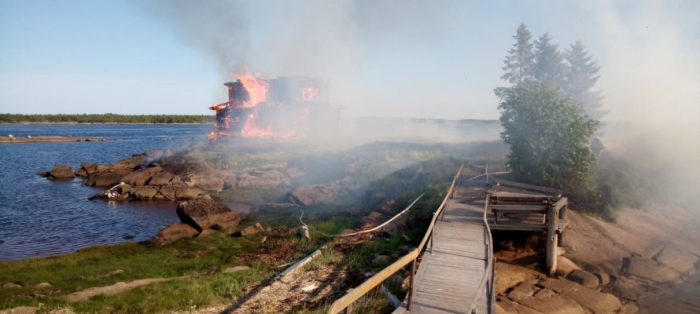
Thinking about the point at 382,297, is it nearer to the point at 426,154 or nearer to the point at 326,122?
the point at 426,154

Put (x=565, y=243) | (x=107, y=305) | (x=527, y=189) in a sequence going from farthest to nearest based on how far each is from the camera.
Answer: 1. (x=527, y=189)
2. (x=565, y=243)
3. (x=107, y=305)

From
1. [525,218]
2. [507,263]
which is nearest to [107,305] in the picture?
[507,263]

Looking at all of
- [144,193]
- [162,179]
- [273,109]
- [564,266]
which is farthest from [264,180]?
[273,109]

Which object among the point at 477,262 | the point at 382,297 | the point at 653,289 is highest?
the point at 477,262

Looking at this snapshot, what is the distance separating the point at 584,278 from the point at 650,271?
3249 millimetres

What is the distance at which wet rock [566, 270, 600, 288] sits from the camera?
13.9m

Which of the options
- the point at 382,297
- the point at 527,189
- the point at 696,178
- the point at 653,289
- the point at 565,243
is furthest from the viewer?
the point at 696,178

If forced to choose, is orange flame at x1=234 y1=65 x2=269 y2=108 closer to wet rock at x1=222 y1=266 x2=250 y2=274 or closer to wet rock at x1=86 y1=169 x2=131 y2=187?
wet rock at x1=86 y1=169 x2=131 y2=187

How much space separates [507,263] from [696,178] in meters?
20.7

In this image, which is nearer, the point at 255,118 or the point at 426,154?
the point at 426,154

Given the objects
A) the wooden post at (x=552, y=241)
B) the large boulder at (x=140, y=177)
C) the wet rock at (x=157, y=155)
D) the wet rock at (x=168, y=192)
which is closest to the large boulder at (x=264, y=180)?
the wet rock at (x=168, y=192)

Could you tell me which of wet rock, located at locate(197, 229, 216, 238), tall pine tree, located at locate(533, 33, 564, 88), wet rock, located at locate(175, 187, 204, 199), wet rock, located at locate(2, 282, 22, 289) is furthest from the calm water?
tall pine tree, located at locate(533, 33, 564, 88)

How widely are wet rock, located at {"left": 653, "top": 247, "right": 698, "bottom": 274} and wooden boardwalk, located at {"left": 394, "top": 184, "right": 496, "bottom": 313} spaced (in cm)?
721

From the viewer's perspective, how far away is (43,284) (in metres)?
13.1
